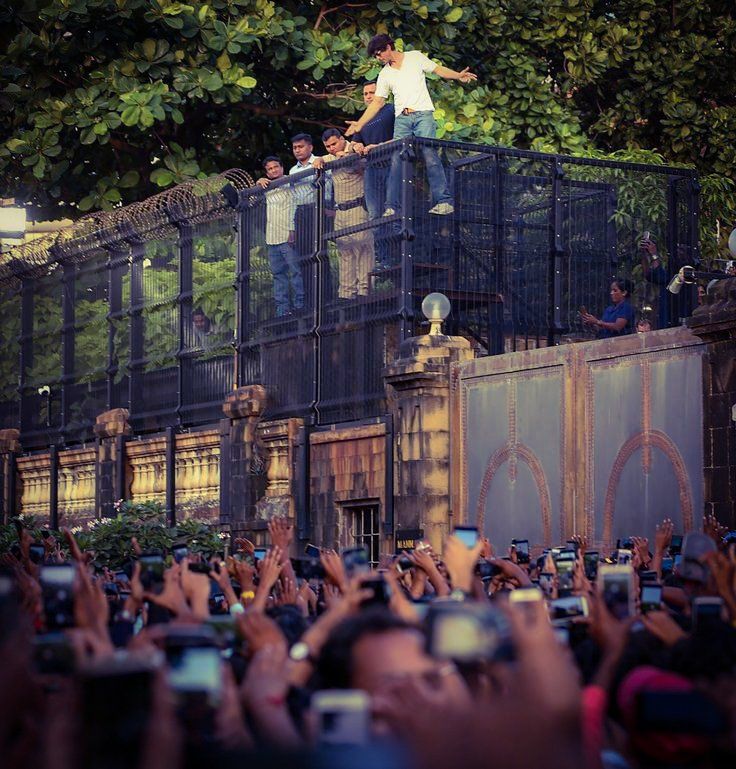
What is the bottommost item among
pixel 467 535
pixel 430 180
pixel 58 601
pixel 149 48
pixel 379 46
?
pixel 58 601

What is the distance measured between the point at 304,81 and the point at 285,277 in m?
7.91

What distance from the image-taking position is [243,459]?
24.3 metres

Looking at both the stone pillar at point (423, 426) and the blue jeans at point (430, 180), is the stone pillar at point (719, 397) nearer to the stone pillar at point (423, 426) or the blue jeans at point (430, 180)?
the stone pillar at point (423, 426)

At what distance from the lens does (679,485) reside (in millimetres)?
18422

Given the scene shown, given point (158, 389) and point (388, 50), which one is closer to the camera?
point (388, 50)

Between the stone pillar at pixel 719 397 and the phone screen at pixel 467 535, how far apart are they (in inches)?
328

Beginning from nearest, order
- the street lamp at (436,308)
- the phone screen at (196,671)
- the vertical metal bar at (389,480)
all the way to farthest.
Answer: the phone screen at (196,671) → the street lamp at (436,308) → the vertical metal bar at (389,480)

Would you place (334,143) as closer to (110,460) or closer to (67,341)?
→ (110,460)

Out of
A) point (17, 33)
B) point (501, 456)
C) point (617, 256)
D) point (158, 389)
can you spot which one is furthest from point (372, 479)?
point (17, 33)

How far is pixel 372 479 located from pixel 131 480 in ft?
21.4

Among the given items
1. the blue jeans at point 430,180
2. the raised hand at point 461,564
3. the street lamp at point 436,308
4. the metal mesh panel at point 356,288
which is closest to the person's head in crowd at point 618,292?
the street lamp at point 436,308

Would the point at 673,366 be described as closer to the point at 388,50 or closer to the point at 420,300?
the point at 420,300

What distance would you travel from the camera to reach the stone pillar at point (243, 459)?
24141 millimetres

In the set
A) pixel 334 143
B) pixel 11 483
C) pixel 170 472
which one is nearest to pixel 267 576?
pixel 334 143
